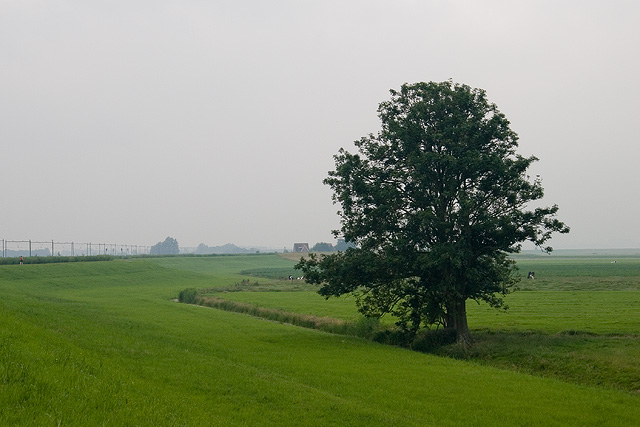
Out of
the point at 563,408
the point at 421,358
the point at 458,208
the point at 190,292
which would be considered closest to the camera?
the point at 563,408

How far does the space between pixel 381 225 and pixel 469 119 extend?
32.3ft

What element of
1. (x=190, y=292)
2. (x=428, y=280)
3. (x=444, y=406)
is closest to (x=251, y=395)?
(x=444, y=406)

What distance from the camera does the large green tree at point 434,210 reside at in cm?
3553

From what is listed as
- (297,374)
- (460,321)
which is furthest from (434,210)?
(297,374)

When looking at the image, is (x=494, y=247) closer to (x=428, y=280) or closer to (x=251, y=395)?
(x=428, y=280)

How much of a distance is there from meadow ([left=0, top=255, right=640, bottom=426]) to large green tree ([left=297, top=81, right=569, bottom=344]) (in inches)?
166

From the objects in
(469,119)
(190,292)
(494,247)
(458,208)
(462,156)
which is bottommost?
(190,292)

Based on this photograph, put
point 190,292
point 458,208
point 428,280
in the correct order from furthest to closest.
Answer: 1. point 190,292
2. point 428,280
3. point 458,208

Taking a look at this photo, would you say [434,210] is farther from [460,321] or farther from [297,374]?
[297,374]

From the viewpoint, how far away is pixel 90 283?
91.3m

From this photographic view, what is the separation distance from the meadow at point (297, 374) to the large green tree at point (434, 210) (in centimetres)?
421

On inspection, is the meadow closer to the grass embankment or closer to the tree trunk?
the grass embankment

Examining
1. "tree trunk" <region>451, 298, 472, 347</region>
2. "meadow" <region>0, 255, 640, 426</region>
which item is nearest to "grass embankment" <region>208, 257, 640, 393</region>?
"meadow" <region>0, 255, 640, 426</region>

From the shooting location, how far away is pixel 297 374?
25.4 m
